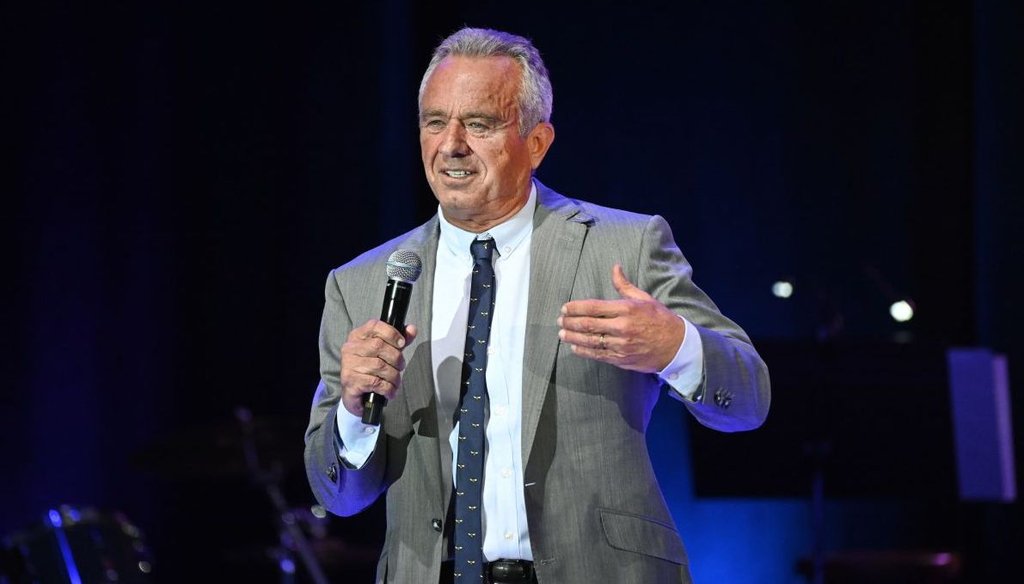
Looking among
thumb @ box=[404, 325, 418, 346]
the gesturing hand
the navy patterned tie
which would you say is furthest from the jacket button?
thumb @ box=[404, 325, 418, 346]

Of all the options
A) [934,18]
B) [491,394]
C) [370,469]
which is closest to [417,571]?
[370,469]

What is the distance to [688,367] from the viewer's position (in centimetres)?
192

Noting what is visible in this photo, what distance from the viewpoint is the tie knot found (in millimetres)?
2225

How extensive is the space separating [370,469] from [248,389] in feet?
10.5

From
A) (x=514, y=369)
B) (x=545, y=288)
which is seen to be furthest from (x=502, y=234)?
(x=514, y=369)

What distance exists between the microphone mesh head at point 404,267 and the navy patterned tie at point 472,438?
0.16 meters

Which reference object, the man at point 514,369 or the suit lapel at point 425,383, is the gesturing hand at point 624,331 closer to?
the man at point 514,369

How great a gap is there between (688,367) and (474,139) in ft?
2.08

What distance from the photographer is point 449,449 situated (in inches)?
82.5

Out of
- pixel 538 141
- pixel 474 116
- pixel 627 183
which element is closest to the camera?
pixel 474 116

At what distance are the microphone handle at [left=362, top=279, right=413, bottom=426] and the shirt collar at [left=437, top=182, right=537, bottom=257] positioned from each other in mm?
299

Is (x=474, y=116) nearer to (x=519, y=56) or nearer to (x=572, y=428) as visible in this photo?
(x=519, y=56)

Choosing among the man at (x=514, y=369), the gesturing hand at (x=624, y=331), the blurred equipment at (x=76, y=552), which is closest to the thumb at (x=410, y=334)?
the man at (x=514, y=369)

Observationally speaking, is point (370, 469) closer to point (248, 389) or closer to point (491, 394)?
point (491, 394)
